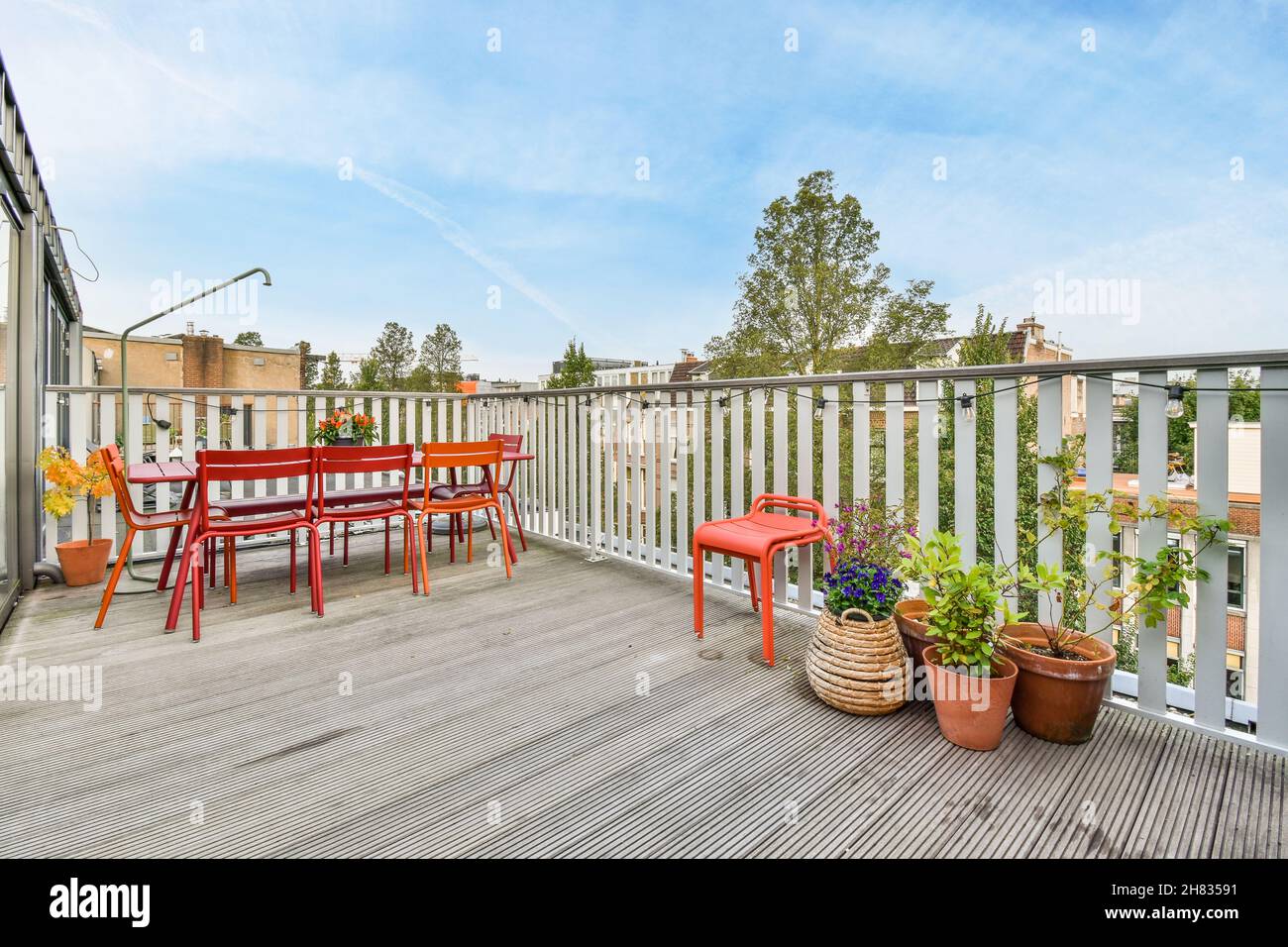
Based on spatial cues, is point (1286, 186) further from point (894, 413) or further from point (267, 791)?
point (267, 791)

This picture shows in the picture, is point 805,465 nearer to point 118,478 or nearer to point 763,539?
point 763,539

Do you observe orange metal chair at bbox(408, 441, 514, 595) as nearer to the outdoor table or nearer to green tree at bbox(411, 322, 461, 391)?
the outdoor table

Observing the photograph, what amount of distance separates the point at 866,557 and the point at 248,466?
2.80 meters

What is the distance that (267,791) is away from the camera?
5.05 ft

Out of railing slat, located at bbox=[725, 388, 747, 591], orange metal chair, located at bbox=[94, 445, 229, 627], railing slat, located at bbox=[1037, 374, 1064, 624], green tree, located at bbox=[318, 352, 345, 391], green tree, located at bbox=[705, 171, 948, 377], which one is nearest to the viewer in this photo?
railing slat, located at bbox=[1037, 374, 1064, 624]

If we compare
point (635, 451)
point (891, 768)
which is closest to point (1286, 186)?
point (635, 451)

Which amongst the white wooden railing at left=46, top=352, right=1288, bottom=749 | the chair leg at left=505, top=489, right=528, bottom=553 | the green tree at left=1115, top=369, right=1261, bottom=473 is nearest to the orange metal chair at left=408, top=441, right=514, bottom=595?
the chair leg at left=505, top=489, right=528, bottom=553

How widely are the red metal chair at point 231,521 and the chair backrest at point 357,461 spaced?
0.18 feet

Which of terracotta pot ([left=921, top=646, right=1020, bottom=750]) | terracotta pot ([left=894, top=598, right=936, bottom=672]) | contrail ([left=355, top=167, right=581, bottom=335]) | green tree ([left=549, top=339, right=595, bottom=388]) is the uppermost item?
contrail ([left=355, top=167, right=581, bottom=335])

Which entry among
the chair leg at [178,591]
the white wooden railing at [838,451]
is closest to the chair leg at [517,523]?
the white wooden railing at [838,451]

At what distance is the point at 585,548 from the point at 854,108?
2089 cm

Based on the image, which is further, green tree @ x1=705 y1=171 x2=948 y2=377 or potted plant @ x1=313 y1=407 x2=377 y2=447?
green tree @ x1=705 y1=171 x2=948 y2=377

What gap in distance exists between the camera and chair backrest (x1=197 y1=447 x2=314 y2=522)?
274 centimetres

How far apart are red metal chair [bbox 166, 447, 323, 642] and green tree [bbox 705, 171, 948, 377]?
69.8ft
